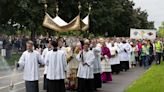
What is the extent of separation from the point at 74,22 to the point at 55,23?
0.95 meters

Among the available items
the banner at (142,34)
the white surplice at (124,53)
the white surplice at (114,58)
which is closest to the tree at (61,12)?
the banner at (142,34)

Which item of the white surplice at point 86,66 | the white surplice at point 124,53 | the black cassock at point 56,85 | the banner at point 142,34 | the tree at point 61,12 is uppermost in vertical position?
the tree at point 61,12

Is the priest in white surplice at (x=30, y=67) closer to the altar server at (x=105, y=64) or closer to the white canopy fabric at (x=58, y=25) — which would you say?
the white canopy fabric at (x=58, y=25)

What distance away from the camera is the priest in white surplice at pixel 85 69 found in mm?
15461

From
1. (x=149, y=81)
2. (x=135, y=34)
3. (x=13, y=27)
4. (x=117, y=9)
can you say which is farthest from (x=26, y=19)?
(x=117, y=9)

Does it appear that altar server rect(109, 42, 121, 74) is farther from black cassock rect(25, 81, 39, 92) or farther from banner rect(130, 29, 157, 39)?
banner rect(130, 29, 157, 39)

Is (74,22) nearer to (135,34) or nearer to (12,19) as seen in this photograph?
(12,19)

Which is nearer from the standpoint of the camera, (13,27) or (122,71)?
(122,71)

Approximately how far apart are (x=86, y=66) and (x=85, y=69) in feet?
0.36

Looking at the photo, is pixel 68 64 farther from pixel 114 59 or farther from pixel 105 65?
pixel 114 59

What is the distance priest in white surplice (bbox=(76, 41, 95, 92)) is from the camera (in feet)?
50.7

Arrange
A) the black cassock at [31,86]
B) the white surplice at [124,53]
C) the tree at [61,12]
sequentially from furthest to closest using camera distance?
the tree at [61,12] < the white surplice at [124,53] < the black cassock at [31,86]

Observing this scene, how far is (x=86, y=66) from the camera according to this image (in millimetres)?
15570

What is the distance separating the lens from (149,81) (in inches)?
808
